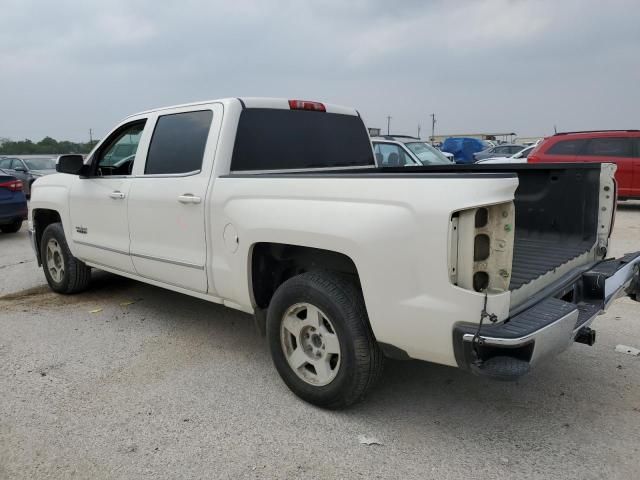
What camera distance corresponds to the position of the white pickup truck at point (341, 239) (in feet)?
8.43

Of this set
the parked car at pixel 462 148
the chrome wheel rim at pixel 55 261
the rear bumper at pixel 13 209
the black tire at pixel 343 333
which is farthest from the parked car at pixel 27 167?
the parked car at pixel 462 148

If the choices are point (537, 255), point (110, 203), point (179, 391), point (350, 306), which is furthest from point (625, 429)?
point (110, 203)

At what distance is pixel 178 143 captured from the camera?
4.20 metres

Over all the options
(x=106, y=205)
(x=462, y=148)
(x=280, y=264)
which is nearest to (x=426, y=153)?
(x=106, y=205)

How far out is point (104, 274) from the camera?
691 cm

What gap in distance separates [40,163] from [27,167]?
2.00 feet

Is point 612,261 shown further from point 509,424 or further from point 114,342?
point 114,342

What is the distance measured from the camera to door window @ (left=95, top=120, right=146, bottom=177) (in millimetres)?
4828

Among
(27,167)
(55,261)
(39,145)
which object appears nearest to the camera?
(55,261)

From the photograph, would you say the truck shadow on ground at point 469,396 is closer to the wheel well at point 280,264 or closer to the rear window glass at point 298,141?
the wheel well at point 280,264

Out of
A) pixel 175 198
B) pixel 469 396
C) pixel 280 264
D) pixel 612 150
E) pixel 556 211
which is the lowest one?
pixel 469 396

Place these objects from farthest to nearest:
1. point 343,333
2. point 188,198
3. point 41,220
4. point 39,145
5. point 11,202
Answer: point 39,145 < point 11,202 < point 41,220 < point 188,198 < point 343,333

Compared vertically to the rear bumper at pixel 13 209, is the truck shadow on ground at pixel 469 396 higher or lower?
lower

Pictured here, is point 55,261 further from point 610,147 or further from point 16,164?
point 16,164
